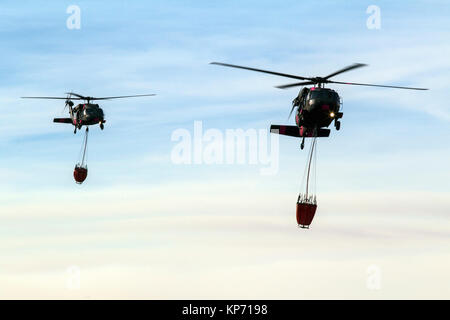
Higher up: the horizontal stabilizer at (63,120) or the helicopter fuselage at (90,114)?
the horizontal stabilizer at (63,120)

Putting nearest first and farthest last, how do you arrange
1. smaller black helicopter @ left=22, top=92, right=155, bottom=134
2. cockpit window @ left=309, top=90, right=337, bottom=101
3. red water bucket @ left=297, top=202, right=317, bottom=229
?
cockpit window @ left=309, top=90, right=337, bottom=101 → red water bucket @ left=297, top=202, right=317, bottom=229 → smaller black helicopter @ left=22, top=92, right=155, bottom=134

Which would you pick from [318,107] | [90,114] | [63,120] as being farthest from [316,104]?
[63,120]

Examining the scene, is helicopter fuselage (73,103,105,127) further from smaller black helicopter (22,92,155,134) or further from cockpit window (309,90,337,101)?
cockpit window (309,90,337,101)

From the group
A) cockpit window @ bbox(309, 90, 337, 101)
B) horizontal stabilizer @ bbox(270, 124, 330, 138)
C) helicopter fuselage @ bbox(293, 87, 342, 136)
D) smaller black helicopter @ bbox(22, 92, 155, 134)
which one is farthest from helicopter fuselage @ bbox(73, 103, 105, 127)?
cockpit window @ bbox(309, 90, 337, 101)

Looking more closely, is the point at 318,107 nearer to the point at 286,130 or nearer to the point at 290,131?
the point at 290,131

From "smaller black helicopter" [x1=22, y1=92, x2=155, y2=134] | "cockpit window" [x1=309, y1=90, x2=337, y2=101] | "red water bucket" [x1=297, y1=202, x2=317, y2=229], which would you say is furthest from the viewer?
"smaller black helicopter" [x1=22, y1=92, x2=155, y2=134]

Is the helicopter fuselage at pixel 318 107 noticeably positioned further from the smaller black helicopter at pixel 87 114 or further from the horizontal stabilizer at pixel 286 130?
the smaller black helicopter at pixel 87 114

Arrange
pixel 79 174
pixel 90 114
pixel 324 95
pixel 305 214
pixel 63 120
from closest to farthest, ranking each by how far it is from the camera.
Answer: pixel 324 95 → pixel 305 214 → pixel 90 114 → pixel 79 174 → pixel 63 120

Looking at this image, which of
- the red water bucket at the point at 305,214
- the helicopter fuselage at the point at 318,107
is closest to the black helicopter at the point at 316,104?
the helicopter fuselage at the point at 318,107

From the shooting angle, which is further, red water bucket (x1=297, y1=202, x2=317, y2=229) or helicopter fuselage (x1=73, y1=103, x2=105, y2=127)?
helicopter fuselage (x1=73, y1=103, x2=105, y2=127)
